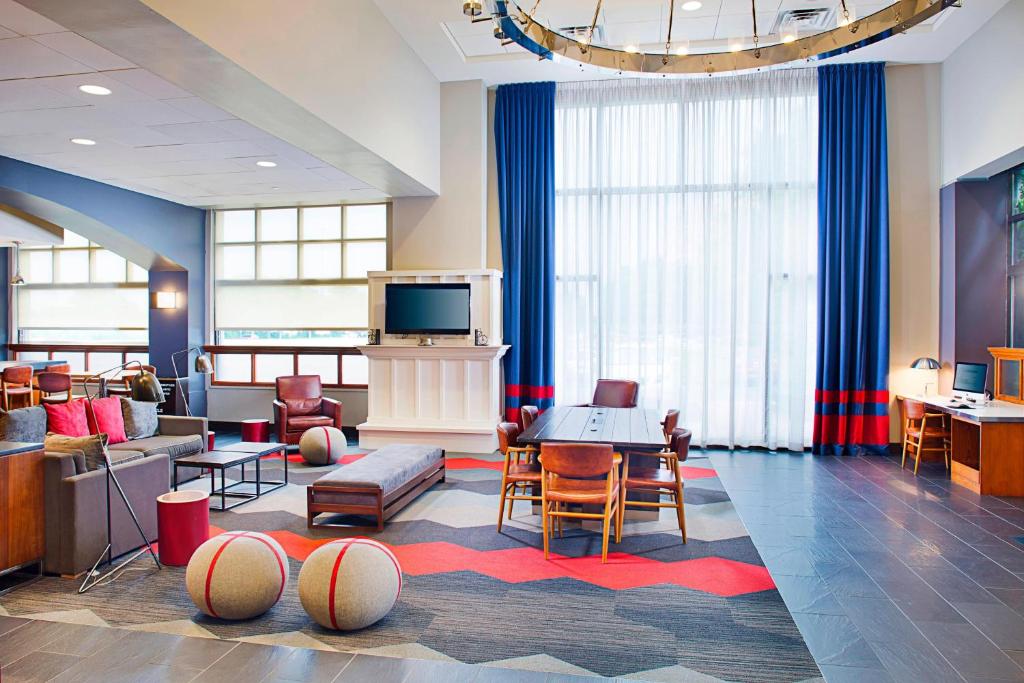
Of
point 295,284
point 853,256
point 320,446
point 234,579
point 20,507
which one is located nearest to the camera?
point 234,579

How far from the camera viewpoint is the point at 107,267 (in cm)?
1046

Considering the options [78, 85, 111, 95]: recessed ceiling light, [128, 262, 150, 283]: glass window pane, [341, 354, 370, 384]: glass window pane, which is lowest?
[341, 354, 370, 384]: glass window pane

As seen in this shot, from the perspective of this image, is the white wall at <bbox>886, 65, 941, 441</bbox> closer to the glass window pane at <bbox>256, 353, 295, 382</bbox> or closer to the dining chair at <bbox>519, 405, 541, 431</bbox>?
the dining chair at <bbox>519, 405, 541, 431</bbox>

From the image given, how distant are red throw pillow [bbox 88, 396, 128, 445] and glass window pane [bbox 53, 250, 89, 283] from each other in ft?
17.9

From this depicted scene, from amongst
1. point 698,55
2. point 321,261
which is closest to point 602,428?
point 698,55

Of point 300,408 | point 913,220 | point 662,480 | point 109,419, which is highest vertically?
point 913,220

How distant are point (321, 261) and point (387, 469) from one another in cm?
499

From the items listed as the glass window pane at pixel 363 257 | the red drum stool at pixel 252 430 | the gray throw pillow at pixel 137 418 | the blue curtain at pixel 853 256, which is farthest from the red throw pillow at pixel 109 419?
the blue curtain at pixel 853 256

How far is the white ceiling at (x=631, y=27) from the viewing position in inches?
245

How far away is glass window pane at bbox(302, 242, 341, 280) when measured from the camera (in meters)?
9.35

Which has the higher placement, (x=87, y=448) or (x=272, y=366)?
(x=272, y=366)

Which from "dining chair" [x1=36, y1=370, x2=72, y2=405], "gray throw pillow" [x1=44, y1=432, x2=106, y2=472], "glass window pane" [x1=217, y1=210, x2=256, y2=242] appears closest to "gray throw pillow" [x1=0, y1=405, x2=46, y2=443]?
"gray throw pillow" [x1=44, y1=432, x2=106, y2=472]

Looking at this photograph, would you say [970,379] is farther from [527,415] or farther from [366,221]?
[366,221]

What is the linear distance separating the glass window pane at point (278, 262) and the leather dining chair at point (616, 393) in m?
4.70
